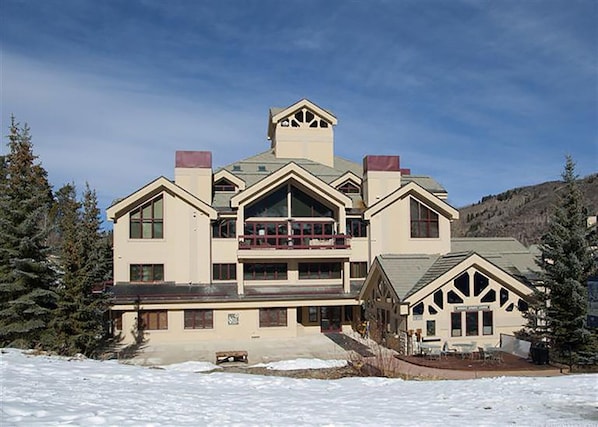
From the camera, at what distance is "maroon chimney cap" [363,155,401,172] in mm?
30734

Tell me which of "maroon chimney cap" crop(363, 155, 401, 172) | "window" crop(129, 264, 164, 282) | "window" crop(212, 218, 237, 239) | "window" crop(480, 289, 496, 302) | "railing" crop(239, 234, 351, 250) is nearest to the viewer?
"window" crop(480, 289, 496, 302)

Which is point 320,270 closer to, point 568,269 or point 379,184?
point 379,184

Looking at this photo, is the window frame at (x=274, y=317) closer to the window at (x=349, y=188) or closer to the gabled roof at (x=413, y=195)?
the gabled roof at (x=413, y=195)

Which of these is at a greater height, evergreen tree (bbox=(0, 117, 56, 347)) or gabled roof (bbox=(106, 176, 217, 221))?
gabled roof (bbox=(106, 176, 217, 221))

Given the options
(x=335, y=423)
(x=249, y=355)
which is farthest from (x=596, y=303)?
(x=249, y=355)

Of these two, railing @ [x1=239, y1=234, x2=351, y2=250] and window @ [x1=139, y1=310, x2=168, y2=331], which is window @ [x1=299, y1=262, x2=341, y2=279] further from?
window @ [x1=139, y1=310, x2=168, y2=331]

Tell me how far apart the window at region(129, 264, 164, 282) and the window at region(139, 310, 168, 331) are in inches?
80.7

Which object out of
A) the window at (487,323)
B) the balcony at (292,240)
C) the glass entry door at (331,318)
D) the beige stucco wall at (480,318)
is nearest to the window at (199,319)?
the balcony at (292,240)

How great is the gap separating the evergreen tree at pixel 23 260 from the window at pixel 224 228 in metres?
11.7

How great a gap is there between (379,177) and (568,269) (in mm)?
13716

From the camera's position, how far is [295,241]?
2972cm

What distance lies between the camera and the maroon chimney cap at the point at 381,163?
30734 mm

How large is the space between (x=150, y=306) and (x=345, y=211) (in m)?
11.7

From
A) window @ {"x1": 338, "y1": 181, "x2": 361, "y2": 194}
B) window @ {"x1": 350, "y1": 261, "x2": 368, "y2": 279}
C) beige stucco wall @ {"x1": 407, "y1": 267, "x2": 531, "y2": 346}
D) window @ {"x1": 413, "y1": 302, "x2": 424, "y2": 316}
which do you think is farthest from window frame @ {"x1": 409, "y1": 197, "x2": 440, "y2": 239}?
window @ {"x1": 413, "y1": 302, "x2": 424, "y2": 316}
